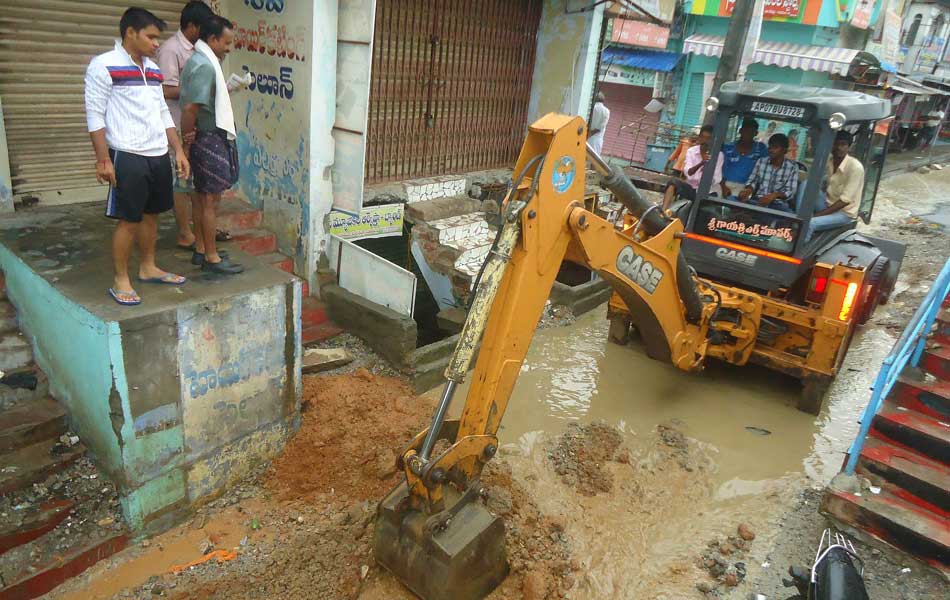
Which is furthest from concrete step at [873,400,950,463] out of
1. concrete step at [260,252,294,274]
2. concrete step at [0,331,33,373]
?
concrete step at [0,331,33,373]

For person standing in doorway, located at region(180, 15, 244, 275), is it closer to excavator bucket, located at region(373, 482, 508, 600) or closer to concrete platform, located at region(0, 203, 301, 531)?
concrete platform, located at region(0, 203, 301, 531)

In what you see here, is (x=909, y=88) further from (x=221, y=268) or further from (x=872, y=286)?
(x=221, y=268)

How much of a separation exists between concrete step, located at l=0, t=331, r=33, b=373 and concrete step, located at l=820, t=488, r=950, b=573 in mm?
5781

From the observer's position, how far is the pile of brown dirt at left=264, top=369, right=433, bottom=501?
15.0ft

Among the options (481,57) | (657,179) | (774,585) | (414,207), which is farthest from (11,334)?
(657,179)

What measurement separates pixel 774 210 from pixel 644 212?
219 cm

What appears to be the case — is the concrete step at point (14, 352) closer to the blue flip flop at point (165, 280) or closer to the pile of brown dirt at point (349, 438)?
the blue flip flop at point (165, 280)

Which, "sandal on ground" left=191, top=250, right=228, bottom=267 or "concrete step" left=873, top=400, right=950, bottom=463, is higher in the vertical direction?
"sandal on ground" left=191, top=250, right=228, bottom=267

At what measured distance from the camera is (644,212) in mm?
4461

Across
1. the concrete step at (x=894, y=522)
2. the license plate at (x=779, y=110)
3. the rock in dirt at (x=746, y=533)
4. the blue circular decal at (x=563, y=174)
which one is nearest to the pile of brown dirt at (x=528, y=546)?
the rock in dirt at (x=746, y=533)

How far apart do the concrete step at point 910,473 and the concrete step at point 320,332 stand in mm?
4661

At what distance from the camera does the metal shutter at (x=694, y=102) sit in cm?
1872

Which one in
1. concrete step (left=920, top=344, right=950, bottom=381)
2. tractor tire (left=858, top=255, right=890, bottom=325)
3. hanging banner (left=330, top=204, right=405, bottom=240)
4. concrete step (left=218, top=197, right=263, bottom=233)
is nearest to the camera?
concrete step (left=920, top=344, right=950, bottom=381)

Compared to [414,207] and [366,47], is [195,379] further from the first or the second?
[414,207]
